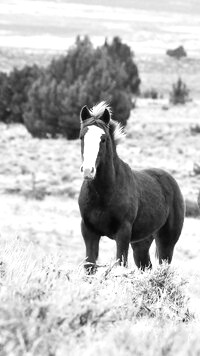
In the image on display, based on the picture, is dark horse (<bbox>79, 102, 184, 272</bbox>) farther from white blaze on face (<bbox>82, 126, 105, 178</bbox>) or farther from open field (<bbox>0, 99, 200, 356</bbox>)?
open field (<bbox>0, 99, 200, 356</bbox>)

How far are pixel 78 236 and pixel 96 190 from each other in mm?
8806

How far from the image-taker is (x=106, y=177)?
6.98 meters

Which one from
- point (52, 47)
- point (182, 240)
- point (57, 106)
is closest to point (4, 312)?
point (182, 240)

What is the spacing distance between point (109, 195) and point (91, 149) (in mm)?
763

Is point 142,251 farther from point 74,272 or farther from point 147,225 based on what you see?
point 74,272

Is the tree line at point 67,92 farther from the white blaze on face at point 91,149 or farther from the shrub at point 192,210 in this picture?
the white blaze on face at point 91,149

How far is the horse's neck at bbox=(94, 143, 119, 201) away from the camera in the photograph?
691 centimetres

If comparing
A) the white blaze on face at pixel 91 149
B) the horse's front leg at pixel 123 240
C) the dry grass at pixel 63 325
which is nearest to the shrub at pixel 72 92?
the horse's front leg at pixel 123 240

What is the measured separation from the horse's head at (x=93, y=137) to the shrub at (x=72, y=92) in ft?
92.5

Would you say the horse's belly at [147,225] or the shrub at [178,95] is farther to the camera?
the shrub at [178,95]

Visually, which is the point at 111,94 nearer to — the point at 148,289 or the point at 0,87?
the point at 0,87

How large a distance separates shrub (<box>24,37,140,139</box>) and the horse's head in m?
28.2

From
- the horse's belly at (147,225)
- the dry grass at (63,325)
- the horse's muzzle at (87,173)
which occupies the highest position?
the dry grass at (63,325)

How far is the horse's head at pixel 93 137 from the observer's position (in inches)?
249
